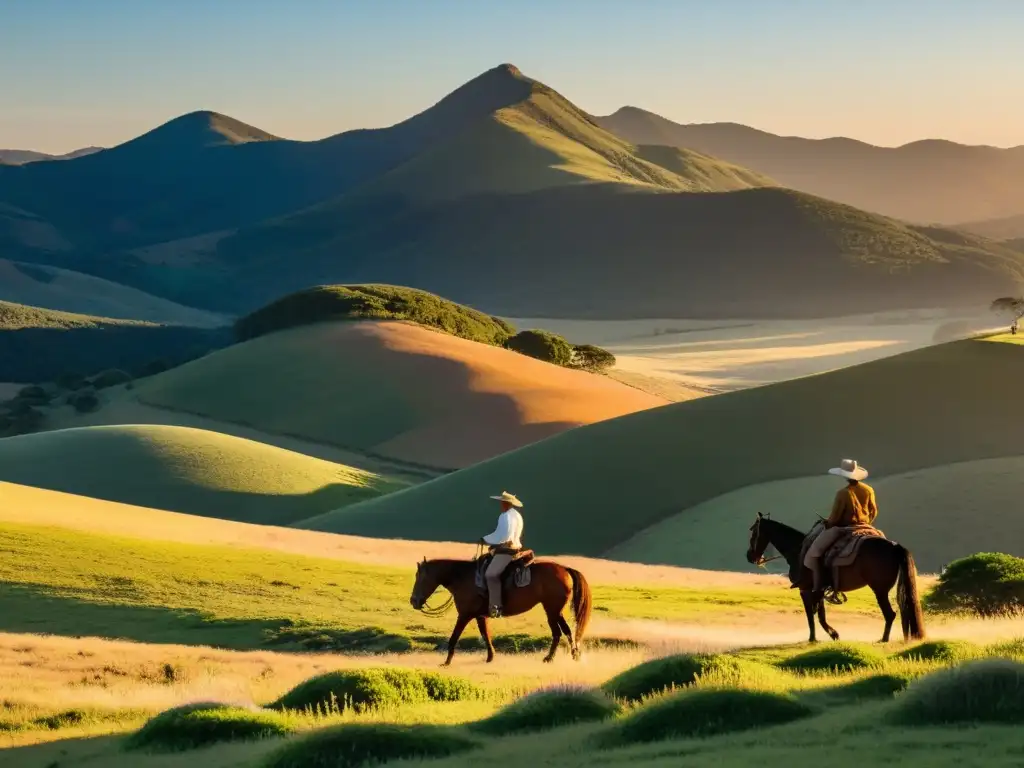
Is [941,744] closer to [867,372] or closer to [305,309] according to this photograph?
[867,372]

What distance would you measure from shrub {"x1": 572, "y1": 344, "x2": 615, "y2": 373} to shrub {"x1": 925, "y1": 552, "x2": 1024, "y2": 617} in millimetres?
123587

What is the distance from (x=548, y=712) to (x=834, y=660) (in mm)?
5167

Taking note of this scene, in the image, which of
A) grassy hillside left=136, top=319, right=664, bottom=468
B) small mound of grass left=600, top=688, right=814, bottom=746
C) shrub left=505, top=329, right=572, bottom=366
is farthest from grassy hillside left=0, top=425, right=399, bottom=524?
shrub left=505, top=329, right=572, bottom=366

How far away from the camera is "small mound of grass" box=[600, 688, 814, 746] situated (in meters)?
14.3

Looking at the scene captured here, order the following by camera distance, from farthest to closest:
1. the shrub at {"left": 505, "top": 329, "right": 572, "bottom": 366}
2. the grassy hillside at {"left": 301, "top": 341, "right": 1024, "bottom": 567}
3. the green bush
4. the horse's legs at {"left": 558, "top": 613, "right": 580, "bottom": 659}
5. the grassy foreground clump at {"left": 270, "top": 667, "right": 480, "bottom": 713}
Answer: the green bush, the shrub at {"left": 505, "top": 329, "right": 572, "bottom": 366}, the grassy hillside at {"left": 301, "top": 341, "right": 1024, "bottom": 567}, the horse's legs at {"left": 558, "top": 613, "right": 580, "bottom": 659}, the grassy foreground clump at {"left": 270, "top": 667, "right": 480, "bottom": 713}

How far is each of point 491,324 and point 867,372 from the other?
97.7m

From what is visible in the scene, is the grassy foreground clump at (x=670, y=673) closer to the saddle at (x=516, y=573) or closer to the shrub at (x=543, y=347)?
the saddle at (x=516, y=573)

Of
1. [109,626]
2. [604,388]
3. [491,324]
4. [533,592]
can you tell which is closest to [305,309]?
[491,324]

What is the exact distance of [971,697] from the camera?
1341 cm

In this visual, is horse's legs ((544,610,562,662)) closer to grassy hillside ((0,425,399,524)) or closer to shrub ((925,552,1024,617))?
shrub ((925,552,1024,617))

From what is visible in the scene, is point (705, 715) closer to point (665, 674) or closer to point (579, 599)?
point (665, 674)

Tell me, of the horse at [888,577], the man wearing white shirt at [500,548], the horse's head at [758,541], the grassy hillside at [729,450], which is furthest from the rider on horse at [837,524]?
the grassy hillside at [729,450]

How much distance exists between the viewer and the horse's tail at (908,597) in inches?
805

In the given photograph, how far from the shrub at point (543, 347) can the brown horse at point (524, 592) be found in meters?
131
